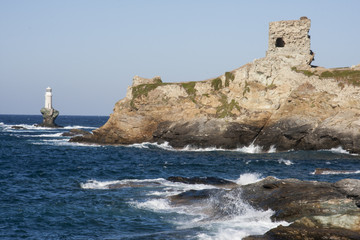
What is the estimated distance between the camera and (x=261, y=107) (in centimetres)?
5666

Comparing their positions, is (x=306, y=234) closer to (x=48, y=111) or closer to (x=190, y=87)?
(x=190, y=87)

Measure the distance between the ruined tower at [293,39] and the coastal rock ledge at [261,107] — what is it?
0.12 m

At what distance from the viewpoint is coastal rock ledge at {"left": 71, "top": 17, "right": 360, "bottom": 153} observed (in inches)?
2046

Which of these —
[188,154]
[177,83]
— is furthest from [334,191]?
[177,83]

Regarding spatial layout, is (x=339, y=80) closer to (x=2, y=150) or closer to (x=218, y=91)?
(x=218, y=91)

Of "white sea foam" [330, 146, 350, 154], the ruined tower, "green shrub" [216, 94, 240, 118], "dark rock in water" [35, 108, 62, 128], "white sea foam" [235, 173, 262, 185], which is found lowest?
"white sea foam" [235, 173, 262, 185]

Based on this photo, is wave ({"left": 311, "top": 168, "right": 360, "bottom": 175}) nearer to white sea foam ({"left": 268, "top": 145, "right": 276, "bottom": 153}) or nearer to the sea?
the sea

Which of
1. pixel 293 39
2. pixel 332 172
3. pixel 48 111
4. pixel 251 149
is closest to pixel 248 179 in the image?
pixel 332 172

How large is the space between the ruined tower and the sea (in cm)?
1236

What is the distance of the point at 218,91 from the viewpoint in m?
61.1

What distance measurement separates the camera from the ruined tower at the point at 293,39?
188 feet

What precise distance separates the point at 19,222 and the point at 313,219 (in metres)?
13.1

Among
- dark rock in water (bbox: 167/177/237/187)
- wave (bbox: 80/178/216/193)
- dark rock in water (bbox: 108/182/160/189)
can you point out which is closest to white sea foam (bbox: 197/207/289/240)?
wave (bbox: 80/178/216/193)

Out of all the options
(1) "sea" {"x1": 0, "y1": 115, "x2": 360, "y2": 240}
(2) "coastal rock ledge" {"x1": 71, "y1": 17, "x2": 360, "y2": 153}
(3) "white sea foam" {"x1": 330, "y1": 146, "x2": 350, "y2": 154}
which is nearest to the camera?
(1) "sea" {"x1": 0, "y1": 115, "x2": 360, "y2": 240}
